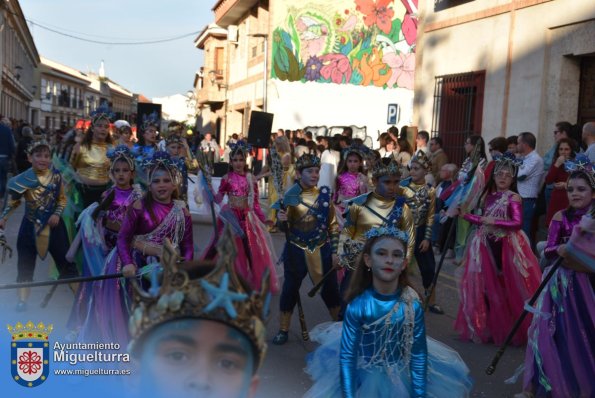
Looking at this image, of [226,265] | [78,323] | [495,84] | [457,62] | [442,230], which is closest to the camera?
[226,265]

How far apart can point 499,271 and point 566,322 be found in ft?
5.91

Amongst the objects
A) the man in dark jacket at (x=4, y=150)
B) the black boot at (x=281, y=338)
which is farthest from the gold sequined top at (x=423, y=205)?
the man in dark jacket at (x=4, y=150)

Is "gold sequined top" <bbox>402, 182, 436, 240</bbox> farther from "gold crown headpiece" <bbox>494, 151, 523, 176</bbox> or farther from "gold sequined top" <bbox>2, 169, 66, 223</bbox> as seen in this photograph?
"gold sequined top" <bbox>2, 169, 66, 223</bbox>

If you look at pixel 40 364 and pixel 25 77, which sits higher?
pixel 25 77

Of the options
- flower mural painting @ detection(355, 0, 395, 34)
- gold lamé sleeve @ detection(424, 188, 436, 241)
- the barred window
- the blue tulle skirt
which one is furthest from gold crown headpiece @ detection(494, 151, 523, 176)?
flower mural painting @ detection(355, 0, 395, 34)

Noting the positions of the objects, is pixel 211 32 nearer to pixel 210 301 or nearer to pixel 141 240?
pixel 141 240

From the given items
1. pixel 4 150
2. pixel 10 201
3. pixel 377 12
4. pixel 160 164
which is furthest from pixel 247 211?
pixel 377 12

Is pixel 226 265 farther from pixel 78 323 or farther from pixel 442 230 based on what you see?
pixel 442 230

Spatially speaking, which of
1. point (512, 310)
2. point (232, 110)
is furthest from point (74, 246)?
point (232, 110)

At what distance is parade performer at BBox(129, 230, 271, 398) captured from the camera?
184 centimetres

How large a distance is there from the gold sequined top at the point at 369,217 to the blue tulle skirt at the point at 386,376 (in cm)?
188

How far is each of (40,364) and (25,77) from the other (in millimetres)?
67442

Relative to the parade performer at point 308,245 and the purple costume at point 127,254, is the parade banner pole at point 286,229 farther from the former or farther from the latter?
the purple costume at point 127,254

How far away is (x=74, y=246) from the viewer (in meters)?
6.22
